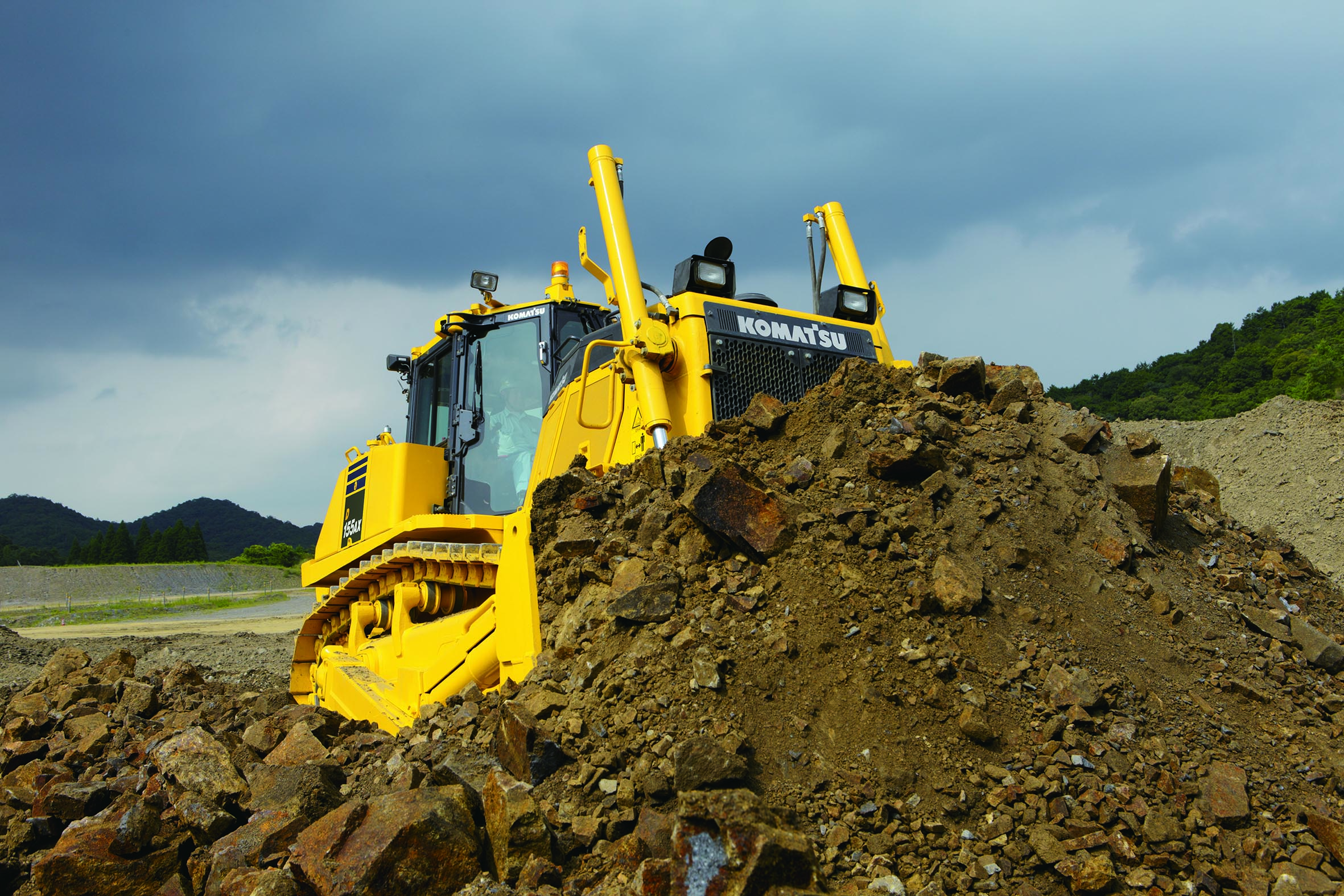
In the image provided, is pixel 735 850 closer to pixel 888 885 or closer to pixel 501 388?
pixel 888 885

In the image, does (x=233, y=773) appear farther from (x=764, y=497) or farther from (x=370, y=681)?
(x=764, y=497)

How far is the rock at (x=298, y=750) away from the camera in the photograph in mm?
4719

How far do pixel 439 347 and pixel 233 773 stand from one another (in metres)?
4.23

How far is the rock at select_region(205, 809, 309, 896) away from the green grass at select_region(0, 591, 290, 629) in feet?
89.8

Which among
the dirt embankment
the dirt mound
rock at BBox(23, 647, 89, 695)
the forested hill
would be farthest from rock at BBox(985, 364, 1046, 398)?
the dirt embankment

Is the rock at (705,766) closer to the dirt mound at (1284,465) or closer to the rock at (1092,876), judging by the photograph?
Result: the rock at (1092,876)

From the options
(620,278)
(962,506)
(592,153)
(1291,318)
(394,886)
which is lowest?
(394,886)

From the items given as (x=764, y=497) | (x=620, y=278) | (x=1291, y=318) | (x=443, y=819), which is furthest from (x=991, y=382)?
(x=1291, y=318)

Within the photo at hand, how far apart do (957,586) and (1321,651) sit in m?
1.70

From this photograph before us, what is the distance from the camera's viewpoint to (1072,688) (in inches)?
130

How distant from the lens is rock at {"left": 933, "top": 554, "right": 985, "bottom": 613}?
3.62 meters

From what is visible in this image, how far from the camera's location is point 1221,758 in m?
3.19

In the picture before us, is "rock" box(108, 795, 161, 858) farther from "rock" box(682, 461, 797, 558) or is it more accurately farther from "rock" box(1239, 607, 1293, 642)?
"rock" box(1239, 607, 1293, 642)

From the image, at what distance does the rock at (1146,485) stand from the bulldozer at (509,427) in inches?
72.3
